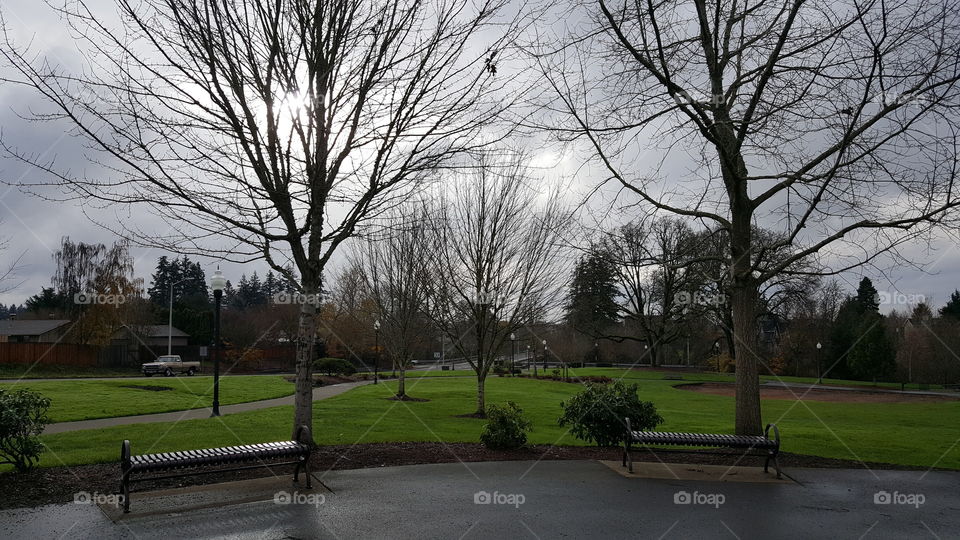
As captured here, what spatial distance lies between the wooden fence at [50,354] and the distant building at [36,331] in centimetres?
756

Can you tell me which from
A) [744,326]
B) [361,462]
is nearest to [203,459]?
[361,462]

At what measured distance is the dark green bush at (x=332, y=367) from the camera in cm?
3738

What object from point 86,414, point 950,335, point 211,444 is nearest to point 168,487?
point 211,444

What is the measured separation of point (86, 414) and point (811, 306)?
5207cm

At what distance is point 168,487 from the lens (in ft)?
Result: 23.0

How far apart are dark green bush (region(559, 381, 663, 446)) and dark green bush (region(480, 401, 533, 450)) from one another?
1.00 m

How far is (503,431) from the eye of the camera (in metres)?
10.1

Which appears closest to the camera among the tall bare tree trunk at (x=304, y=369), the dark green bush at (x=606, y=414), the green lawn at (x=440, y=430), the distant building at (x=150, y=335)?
the tall bare tree trunk at (x=304, y=369)

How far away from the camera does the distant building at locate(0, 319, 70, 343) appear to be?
46.1 metres

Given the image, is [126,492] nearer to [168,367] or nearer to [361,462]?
[361,462]

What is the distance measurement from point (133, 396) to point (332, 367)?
17988 mm

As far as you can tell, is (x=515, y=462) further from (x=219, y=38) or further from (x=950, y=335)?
(x=950, y=335)

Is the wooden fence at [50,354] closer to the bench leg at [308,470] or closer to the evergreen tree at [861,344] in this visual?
the bench leg at [308,470]

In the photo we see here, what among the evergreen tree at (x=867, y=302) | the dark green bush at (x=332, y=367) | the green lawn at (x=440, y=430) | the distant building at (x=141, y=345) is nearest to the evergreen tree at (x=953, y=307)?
the evergreen tree at (x=867, y=302)
